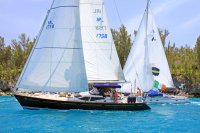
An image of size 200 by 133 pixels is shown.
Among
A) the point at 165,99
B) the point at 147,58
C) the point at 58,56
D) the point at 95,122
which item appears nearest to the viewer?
the point at 95,122

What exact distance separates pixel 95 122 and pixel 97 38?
38.5ft

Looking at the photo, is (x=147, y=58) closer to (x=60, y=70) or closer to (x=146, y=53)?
(x=146, y=53)

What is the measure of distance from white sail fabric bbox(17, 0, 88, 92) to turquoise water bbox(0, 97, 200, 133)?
253 centimetres

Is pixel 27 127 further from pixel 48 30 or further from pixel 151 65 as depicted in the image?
pixel 151 65

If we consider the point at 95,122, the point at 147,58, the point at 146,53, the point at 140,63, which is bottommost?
the point at 95,122

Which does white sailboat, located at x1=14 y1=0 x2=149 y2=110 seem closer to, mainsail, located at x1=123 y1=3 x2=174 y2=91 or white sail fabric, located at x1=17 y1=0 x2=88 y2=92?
white sail fabric, located at x1=17 y1=0 x2=88 y2=92

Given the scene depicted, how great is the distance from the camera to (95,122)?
29.2 metres

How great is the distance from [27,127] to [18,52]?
75140mm

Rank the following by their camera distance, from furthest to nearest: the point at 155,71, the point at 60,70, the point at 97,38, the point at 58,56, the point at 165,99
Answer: the point at 155,71 → the point at 165,99 → the point at 97,38 → the point at 58,56 → the point at 60,70

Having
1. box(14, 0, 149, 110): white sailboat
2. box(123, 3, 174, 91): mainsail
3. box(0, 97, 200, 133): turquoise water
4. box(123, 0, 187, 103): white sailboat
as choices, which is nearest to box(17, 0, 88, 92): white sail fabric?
box(14, 0, 149, 110): white sailboat

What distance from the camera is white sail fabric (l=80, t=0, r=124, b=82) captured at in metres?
38.5

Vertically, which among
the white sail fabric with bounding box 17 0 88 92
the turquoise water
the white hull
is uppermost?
the white sail fabric with bounding box 17 0 88 92

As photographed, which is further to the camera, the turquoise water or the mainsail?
the mainsail

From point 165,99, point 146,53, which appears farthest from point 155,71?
point 165,99
